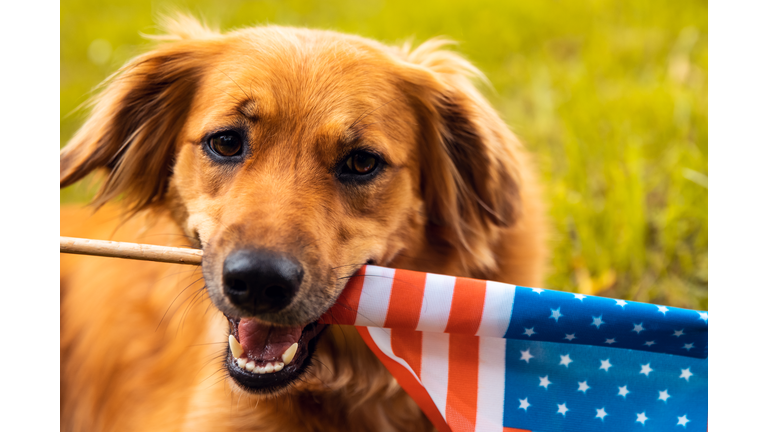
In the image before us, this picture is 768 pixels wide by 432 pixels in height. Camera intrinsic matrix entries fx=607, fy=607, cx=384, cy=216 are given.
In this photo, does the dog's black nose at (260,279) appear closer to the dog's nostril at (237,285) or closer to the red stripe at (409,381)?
the dog's nostril at (237,285)

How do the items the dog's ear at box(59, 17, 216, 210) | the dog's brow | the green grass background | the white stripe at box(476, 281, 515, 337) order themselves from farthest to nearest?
the green grass background, the dog's ear at box(59, 17, 216, 210), the dog's brow, the white stripe at box(476, 281, 515, 337)

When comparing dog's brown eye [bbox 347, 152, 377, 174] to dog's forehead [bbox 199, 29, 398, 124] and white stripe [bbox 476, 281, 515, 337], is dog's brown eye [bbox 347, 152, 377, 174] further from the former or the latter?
white stripe [bbox 476, 281, 515, 337]

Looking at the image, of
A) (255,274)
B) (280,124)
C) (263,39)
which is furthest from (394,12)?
(255,274)

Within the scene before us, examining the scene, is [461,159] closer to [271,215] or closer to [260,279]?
[271,215]

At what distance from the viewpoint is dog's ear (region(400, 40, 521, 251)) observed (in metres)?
2.29

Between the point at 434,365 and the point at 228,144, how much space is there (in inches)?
38.0

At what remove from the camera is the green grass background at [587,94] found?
3.03 m

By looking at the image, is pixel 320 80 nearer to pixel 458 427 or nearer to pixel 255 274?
pixel 255 274

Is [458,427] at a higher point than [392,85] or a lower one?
lower

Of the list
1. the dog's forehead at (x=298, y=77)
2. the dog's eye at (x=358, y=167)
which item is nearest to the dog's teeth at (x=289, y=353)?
the dog's eye at (x=358, y=167)

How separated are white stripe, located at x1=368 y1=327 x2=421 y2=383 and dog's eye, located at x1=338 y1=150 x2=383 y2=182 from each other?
501 millimetres

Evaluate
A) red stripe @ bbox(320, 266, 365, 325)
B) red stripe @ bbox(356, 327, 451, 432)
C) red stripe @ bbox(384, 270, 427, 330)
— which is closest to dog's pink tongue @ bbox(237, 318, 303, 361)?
red stripe @ bbox(320, 266, 365, 325)

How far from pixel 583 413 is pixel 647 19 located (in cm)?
339

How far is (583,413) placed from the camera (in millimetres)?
1796
